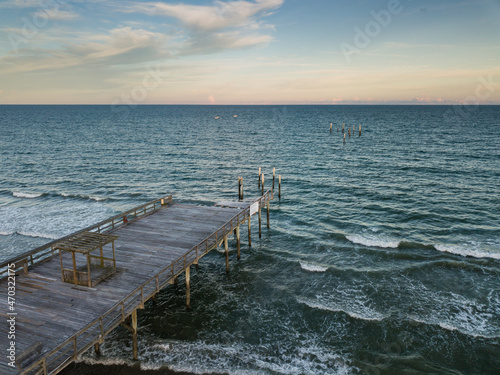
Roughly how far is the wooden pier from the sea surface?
2.80 meters

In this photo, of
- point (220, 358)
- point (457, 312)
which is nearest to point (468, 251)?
point (457, 312)

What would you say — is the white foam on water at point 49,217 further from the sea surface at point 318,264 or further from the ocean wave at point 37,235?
the sea surface at point 318,264

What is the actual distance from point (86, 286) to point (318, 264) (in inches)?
571

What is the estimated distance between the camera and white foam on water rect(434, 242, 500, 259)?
2354 cm

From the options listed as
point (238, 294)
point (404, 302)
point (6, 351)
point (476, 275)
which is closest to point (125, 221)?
point (238, 294)

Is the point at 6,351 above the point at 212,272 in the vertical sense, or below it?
above

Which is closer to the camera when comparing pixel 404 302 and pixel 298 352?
pixel 298 352

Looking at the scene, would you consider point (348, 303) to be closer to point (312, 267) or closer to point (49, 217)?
point (312, 267)

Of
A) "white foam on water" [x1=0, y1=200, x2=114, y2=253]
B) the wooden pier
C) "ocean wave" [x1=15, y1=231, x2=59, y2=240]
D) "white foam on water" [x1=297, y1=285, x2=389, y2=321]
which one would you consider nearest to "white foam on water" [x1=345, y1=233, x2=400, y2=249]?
"white foam on water" [x1=297, y1=285, x2=389, y2=321]

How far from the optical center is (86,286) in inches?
585

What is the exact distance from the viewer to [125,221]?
22.1 metres

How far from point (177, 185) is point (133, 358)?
96.4 feet

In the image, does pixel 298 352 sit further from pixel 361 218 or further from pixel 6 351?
pixel 361 218

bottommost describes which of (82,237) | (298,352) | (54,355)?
(298,352)
